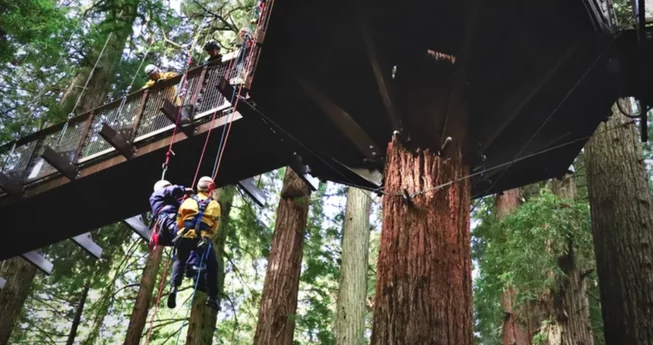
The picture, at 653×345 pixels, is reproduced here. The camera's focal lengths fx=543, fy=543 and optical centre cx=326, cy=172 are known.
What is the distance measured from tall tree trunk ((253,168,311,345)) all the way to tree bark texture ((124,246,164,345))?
2.88 meters

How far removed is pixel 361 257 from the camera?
1095 centimetres

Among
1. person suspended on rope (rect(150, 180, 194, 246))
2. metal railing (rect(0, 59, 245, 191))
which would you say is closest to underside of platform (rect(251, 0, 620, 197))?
person suspended on rope (rect(150, 180, 194, 246))

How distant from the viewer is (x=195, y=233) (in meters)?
4.95

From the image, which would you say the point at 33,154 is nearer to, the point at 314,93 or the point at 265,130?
the point at 265,130

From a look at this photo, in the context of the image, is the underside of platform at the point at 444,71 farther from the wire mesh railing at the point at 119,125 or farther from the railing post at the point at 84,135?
the railing post at the point at 84,135

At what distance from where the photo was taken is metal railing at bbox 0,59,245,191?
24.7 ft

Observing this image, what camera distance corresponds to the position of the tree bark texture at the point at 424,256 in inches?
153

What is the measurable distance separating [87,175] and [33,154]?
1.60 meters

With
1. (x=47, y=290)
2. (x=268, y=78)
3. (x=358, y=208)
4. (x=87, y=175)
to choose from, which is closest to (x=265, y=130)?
(x=268, y=78)

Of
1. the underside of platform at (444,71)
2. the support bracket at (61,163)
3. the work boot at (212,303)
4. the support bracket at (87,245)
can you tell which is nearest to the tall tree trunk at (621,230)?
the underside of platform at (444,71)

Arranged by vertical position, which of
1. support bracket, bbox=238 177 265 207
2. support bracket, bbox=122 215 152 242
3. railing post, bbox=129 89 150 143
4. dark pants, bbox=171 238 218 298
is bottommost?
dark pants, bbox=171 238 218 298

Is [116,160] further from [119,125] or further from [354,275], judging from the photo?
[354,275]

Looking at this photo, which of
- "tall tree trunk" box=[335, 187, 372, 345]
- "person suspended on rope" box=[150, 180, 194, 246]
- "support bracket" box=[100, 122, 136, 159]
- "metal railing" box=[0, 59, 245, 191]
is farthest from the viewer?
"tall tree trunk" box=[335, 187, 372, 345]

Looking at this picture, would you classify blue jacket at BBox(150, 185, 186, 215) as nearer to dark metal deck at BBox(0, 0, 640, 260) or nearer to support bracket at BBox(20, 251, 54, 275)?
dark metal deck at BBox(0, 0, 640, 260)
